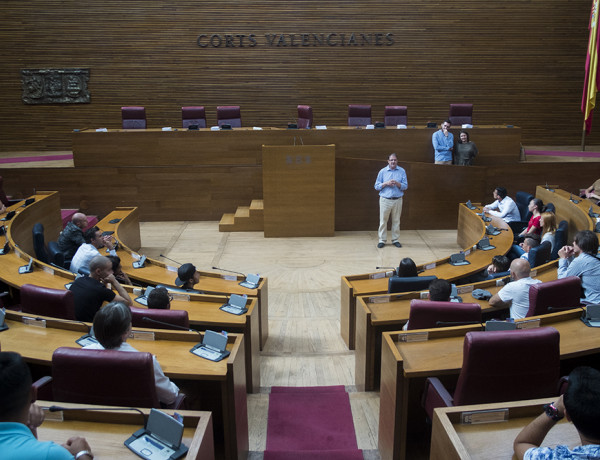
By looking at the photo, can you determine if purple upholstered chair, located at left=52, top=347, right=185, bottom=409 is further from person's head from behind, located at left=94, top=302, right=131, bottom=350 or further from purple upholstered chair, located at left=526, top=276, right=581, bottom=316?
purple upholstered chair, located at left=526, top=276, right=581, bottom=316

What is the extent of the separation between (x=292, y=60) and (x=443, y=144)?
3970 mm

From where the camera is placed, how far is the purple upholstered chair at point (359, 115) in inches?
397

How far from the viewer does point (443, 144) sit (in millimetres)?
9180

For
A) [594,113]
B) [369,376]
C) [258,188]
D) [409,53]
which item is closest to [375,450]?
[369,376]

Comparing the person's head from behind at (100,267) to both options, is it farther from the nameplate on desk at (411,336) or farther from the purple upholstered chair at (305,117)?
the purple upholstered chair at (305,117)

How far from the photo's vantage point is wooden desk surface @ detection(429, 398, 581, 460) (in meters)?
2.21

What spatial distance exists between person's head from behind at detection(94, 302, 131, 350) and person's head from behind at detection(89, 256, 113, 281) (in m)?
1.48

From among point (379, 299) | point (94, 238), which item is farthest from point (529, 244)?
point (94, 238)

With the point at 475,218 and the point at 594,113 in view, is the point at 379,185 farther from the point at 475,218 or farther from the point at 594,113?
the point at 594,113

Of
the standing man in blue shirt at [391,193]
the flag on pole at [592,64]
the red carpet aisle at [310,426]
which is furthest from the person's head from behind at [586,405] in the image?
the flag on pole at [592,64]

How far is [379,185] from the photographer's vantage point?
8.25 meters

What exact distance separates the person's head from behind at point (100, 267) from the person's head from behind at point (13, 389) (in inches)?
93.4

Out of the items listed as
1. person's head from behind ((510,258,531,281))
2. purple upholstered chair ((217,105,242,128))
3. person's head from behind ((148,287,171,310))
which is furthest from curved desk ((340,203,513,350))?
purple upholstered chair ((217,105,242,128))

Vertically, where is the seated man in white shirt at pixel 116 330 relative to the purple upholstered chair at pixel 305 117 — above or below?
below
